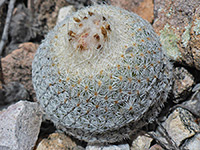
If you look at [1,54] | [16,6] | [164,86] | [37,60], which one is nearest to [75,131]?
[37,60]

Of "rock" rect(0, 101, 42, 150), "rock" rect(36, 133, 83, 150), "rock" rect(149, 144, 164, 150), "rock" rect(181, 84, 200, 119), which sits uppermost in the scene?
"rock" rect(181, 84, 200, 119)

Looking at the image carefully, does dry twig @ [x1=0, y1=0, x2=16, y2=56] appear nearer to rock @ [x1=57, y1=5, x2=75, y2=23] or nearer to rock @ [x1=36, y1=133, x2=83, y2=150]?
rock @ [x1=57, y1=5, x2=75, y2=23]

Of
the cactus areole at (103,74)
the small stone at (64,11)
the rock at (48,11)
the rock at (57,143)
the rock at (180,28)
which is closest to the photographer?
the cactus areole at (103,74)

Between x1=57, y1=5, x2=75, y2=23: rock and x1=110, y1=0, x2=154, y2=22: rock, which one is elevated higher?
x1=110, y1=0, x2=154, y2=22: rock

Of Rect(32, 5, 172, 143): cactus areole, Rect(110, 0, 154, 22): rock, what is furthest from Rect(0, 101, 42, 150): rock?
Rect(110, 0, 154, 22): rock

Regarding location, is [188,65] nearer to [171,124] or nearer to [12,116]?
[171,124]

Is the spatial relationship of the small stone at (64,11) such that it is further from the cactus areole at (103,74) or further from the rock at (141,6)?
the cactus areole at (103,74)

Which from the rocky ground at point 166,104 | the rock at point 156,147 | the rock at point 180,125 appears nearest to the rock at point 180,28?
the rocky ground at point 166,104
